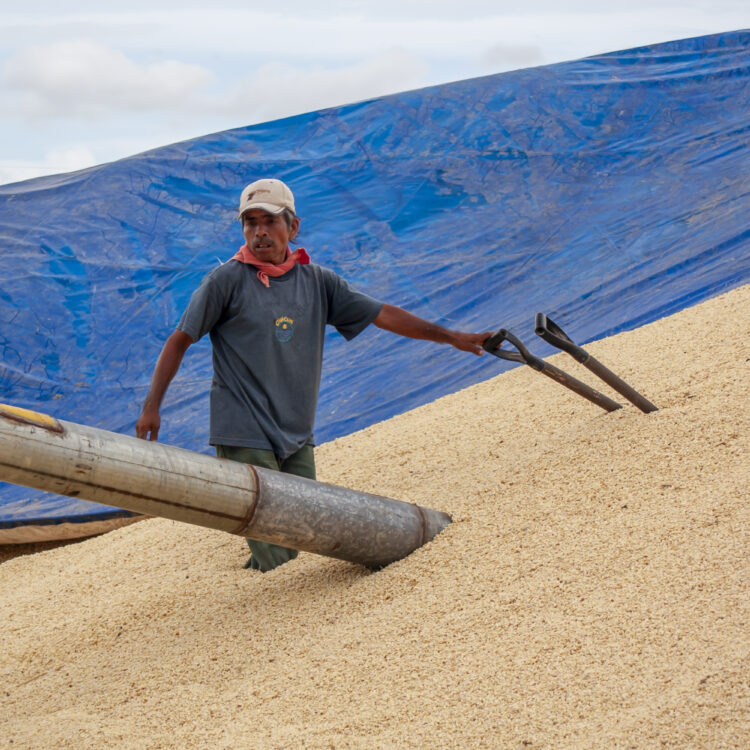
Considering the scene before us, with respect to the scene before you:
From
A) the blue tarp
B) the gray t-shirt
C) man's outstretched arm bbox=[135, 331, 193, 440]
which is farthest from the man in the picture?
the blue tarp

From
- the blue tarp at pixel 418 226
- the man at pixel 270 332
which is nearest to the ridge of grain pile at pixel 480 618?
the man at pixel 270 332

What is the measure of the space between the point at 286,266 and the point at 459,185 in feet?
12.9

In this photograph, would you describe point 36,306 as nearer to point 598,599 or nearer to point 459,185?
point 459,185

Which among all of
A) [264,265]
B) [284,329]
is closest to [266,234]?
[264,265]

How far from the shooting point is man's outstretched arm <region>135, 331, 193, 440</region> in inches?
116

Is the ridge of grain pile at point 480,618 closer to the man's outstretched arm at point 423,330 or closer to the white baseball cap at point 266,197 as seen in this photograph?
the man's outstretched arm at point 423,330

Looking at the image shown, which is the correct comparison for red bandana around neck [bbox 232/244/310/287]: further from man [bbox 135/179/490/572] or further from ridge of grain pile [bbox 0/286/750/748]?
ridge of grain pile [bbox 0/286/750/748]

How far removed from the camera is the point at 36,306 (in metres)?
6.12

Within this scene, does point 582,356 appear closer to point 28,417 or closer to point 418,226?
point 28,417

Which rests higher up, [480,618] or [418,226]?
[418,226]

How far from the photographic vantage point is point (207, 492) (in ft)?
8.20

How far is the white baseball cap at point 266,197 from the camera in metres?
3.32

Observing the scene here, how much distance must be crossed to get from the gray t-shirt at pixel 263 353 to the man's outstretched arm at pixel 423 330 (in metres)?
0.24

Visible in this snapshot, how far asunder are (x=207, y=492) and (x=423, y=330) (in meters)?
1.20
